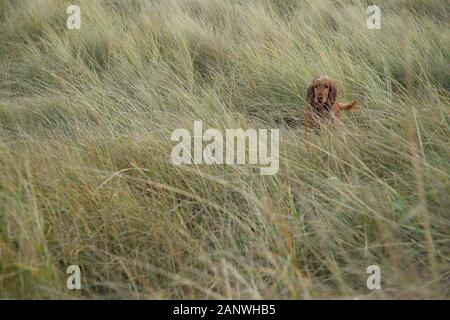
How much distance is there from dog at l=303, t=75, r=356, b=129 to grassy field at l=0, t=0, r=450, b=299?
0.11 m

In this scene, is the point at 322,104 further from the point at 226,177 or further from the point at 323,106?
the point at 226,177

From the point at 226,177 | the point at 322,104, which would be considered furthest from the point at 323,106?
the point at 226,177

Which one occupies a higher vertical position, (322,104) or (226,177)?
(322,104)

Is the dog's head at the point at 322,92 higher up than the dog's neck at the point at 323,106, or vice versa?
the dog's head at the point at 322,92

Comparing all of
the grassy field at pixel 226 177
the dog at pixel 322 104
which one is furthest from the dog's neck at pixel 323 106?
the grassy field at pixel 226 177

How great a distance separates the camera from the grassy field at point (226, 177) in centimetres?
173

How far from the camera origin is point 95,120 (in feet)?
9.66

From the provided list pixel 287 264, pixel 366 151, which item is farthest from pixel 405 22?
pixel 287 264

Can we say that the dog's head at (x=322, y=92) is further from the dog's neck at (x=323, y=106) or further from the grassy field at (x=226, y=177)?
the grassy field at (x=226, y=177)

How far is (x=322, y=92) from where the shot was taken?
8.36 feet

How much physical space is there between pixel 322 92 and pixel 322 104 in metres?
0.06

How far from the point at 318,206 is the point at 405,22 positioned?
2664 millimetres

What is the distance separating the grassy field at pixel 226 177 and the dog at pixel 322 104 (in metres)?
0.11

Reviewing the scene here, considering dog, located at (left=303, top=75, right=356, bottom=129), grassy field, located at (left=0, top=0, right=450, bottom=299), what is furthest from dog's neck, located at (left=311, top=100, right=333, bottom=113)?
grassy field, located at (left=0, top=0, right=450, bottom=299)
